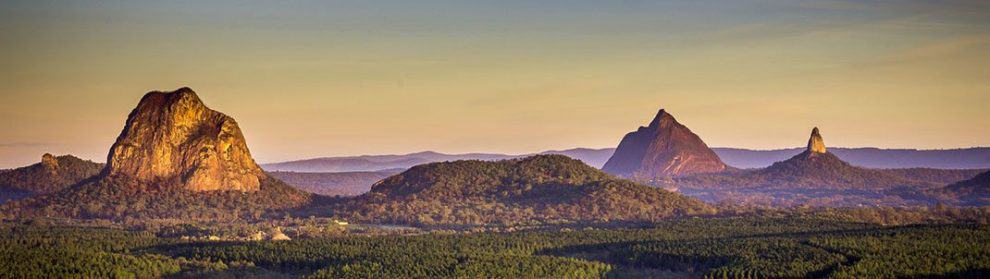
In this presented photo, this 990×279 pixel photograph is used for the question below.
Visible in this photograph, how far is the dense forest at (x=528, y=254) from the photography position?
135m

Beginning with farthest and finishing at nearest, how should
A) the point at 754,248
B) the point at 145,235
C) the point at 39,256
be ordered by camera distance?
the point at 145,235 → the point at 754,248 → the point at 39,256

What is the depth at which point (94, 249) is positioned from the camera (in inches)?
6166

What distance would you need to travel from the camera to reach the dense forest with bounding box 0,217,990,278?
5310 inches

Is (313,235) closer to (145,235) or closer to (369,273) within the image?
(145,235)

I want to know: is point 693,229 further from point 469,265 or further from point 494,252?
point 469,265

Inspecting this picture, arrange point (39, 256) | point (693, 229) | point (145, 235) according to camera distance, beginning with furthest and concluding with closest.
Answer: point (693, 229)
point (145, 235)
point (39, 256)

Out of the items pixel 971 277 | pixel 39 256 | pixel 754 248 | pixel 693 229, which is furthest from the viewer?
pixel 693 229

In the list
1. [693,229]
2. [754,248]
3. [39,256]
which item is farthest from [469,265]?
[693,229]

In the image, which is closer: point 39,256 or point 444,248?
point 39,256

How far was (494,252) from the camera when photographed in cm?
15788

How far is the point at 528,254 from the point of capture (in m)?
158

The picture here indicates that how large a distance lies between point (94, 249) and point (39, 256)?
43.4 ft

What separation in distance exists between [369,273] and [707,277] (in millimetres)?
39551

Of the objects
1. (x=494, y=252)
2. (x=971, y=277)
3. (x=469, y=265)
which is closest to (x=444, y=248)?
(x=494, y=252)
